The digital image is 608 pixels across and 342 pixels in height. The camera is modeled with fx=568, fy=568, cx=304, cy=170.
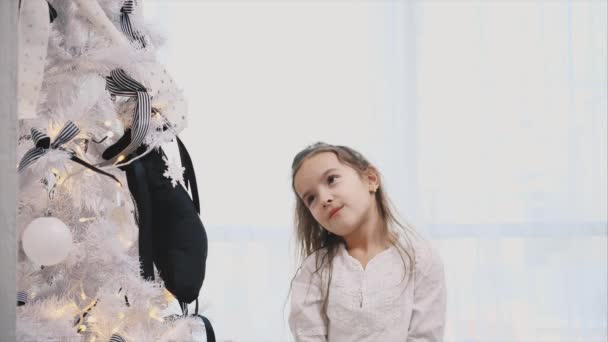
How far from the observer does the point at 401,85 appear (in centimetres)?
239

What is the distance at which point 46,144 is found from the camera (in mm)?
832

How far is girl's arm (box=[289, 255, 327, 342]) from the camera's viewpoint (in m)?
1.38

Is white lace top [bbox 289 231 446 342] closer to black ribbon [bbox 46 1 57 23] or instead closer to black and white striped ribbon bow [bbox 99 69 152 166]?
black and white striped ribbon bow [bbox 99 69 152 166]

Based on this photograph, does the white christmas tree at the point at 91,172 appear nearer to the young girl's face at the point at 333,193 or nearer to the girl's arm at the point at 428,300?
the young girl's face at the point at 333,193

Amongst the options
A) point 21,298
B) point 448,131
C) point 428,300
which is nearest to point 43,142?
point 21,298

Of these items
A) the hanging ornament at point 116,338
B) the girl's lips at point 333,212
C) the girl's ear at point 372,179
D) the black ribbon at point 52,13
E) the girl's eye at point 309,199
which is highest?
the black ribbon at point 52,13

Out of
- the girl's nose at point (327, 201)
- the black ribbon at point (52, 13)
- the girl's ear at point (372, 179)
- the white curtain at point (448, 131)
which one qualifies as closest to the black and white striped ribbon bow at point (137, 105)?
the black ribbon at point (52, 13)

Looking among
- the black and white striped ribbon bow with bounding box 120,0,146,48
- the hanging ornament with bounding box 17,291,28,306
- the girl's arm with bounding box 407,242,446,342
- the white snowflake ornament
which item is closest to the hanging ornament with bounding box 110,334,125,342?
the hanging ornament with bounding box 17,291,28,306

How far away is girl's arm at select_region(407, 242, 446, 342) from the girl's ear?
0.65 ft

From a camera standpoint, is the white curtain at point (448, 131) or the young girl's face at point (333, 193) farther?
the white curtain at point (448, 131)

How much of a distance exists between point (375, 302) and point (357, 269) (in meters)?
0.10

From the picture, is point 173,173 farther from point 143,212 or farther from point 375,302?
point 375,302

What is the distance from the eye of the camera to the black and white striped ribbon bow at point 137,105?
0.91 metres

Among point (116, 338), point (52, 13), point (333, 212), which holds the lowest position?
point (116, 338)
